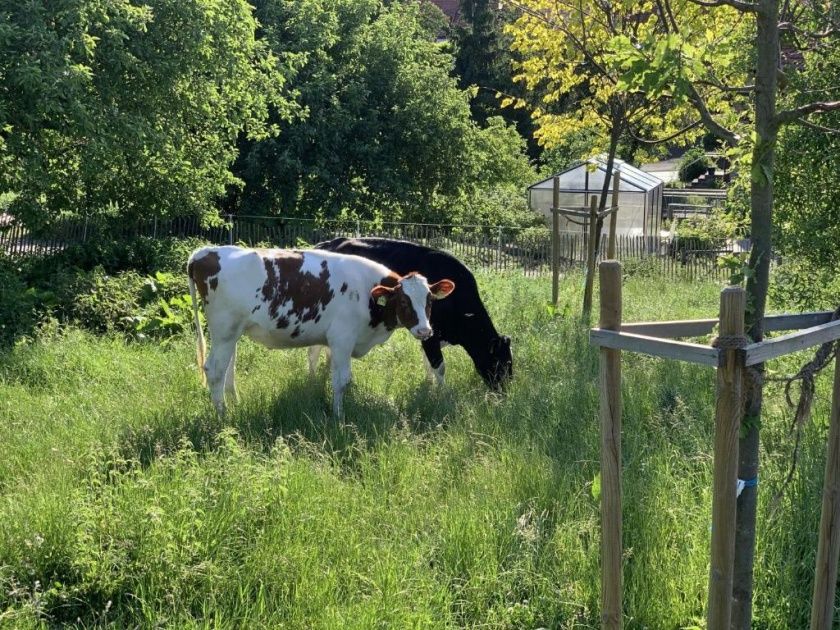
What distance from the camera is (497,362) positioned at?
8.86 meters

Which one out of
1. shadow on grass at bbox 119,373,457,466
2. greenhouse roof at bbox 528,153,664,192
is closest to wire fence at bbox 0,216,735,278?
greenhouse roof at bbox 528,153,664,192

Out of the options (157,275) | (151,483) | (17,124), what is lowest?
Result: (151,483)

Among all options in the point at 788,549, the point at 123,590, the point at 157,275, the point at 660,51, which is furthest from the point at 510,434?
the point at 157,275

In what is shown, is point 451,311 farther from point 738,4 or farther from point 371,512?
point 738,4

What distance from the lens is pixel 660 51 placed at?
265 cm

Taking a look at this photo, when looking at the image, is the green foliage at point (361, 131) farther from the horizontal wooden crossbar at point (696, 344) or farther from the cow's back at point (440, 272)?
the horizontal wooden crossbar at point (696, 344)

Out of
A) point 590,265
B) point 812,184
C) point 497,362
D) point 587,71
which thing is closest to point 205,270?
point 497,362

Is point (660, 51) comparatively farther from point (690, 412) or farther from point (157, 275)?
point (157, 275)

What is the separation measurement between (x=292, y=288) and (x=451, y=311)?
81.7 inches

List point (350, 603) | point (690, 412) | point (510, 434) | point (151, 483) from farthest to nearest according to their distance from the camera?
point (690, 412) < point (510, 434) < point (151, 483) < point (350, 603)

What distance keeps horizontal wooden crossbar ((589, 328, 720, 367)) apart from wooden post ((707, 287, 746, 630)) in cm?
5

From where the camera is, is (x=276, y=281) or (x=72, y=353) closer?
(x=276, y=281)

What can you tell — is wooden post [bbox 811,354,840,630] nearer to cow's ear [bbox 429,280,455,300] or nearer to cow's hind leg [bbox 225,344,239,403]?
cow's ear [bbox 429,280,455,300]

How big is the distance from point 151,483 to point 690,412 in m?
4.17
